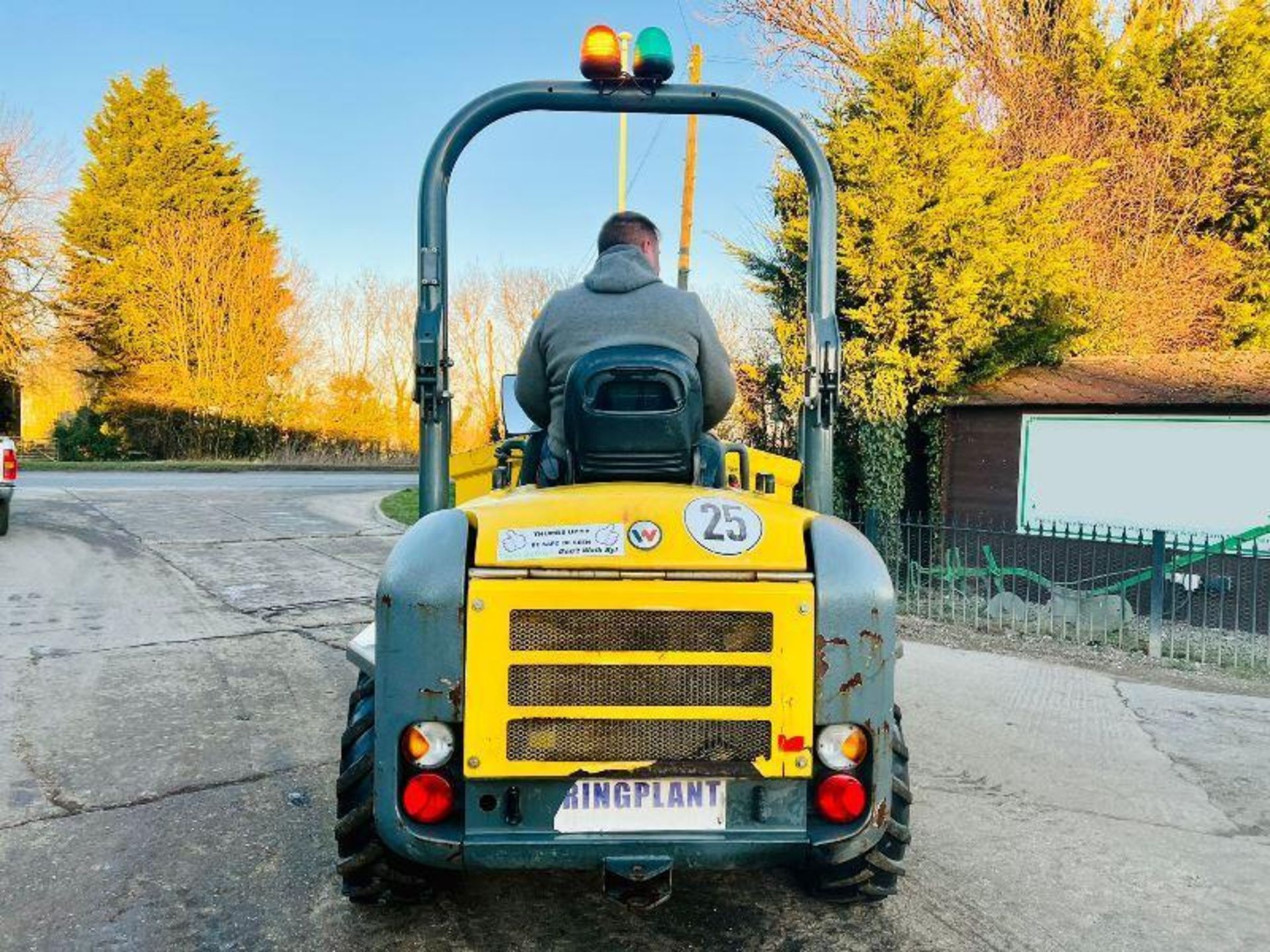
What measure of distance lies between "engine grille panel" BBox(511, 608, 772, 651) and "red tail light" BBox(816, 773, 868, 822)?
368mm

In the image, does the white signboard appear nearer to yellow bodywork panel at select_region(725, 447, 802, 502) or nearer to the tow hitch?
yellow bodywork panel at select_region(725, 447, 802, 502)

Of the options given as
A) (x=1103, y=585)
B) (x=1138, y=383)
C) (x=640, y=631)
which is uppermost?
(x=1138, y=383)

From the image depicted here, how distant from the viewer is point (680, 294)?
3.08 meters

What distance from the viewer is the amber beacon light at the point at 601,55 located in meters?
3.41

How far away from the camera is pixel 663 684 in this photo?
7.91ft

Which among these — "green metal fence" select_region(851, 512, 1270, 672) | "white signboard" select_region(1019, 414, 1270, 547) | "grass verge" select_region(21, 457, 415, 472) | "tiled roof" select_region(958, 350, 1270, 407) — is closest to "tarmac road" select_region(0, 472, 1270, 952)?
"green metal fence" select_region(851, 512, 1270, 672)

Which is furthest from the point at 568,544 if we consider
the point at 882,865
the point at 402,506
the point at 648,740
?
the point at 402,506

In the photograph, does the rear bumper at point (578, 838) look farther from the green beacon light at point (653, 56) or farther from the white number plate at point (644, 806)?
the green beacon light at point (653, 56)

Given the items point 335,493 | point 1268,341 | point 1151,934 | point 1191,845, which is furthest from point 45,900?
point 335,493

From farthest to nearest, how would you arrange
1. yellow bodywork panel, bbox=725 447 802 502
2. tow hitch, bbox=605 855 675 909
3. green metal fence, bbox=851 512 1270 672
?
green metal fence, bbox=851 512 1270 672, yellow bodywork panel, bbox=725 447 802 502, tow hitch, bbox=605 855 675 909

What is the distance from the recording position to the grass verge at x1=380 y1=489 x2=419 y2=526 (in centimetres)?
1456

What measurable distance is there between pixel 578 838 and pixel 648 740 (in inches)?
11.0

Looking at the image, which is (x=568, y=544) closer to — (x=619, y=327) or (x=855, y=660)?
(x=855, y=660)

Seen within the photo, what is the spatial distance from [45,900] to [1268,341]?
1540 cm
